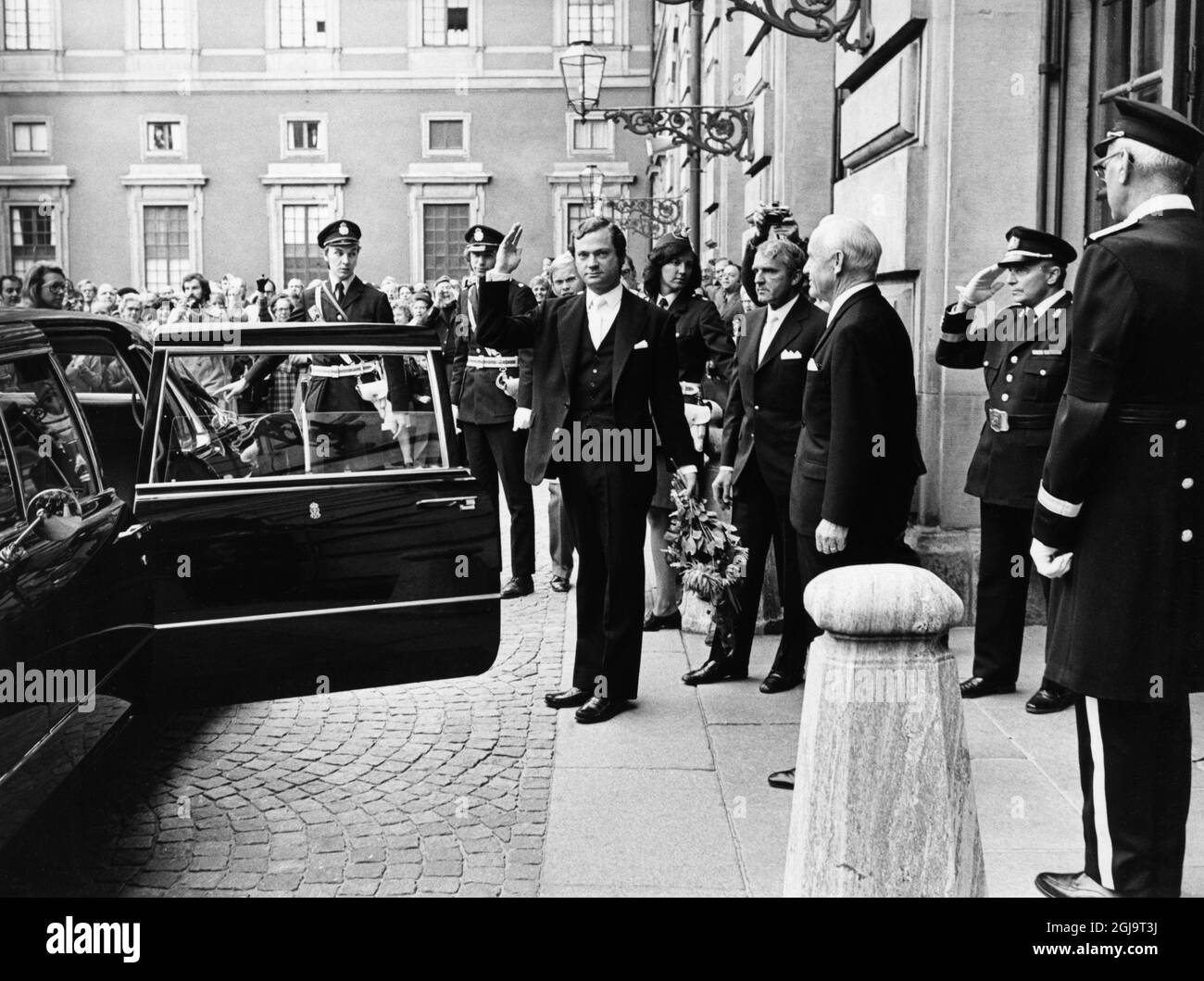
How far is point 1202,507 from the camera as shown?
11.6 ft

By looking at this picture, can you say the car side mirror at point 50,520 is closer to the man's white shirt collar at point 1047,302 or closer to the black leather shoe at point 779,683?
the black leather shoe at point 779,683

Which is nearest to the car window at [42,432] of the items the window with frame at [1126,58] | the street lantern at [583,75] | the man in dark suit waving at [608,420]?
the man in dark suit waving at [608,420]

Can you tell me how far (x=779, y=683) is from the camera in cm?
618

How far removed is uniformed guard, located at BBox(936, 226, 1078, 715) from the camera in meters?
5.77

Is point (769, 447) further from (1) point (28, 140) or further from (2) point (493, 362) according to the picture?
(1) point (28, 140)

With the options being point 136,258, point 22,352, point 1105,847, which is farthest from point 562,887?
point 136,258

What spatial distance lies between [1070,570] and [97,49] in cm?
4577

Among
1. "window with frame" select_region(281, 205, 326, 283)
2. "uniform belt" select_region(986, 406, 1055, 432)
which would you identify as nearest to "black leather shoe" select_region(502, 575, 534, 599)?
"uniform belt" select_region(986, 406, 1055, 432)

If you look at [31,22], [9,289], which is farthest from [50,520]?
[31,22]

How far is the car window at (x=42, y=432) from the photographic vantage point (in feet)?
13.5

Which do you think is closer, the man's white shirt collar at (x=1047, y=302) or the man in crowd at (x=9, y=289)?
the man's white shirt collar at (x=1047, y=302)

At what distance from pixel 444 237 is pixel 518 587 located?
37.2m

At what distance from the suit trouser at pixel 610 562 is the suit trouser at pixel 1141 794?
250 cm

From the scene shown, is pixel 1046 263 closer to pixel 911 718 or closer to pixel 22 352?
pixel 911 718
